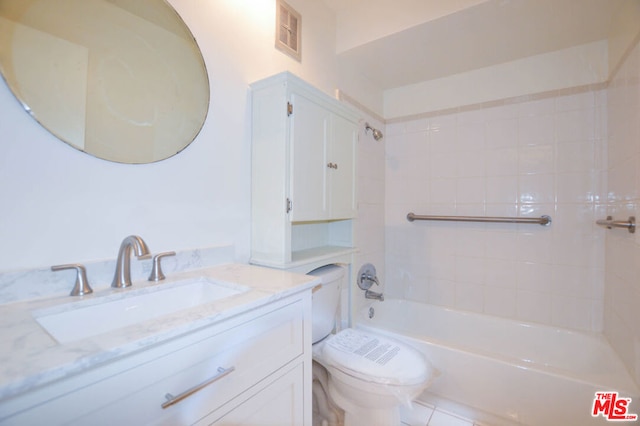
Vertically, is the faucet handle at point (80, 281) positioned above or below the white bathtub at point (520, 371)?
above

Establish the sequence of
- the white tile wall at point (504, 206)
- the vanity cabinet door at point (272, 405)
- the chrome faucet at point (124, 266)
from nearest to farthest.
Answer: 1. the vanity cabinet door at point (272, 405)
2. the chrome faucet at point (124, 266)
3. the white tile wall at point (504, 206)

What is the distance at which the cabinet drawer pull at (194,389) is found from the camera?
55 centimetres

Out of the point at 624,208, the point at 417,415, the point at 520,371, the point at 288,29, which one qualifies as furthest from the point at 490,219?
the point at 288,29

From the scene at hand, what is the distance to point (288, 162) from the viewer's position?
1.20 metres

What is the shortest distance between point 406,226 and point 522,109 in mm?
1170

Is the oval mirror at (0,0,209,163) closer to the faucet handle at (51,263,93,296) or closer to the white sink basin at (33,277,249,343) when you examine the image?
the faucet handle at (51,263,93,296)

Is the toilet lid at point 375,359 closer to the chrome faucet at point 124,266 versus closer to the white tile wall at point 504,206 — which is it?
the chrome faucet at point 124,266

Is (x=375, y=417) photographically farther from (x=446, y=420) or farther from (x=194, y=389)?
(x=194, y=389)

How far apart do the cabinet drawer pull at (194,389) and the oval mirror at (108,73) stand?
0.72 meters

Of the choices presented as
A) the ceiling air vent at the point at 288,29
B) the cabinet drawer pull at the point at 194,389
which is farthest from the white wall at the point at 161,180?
the cabinet drawer pull at the point at 194,389

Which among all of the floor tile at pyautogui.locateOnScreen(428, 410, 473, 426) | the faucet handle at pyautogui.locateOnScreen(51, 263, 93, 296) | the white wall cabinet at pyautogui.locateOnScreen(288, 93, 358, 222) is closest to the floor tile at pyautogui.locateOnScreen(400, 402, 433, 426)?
the floor tile at pyautogui.locateOnScreen(428, 410, 473, 426)

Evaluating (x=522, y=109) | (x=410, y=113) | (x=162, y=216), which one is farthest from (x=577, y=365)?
(x=162, y=216)

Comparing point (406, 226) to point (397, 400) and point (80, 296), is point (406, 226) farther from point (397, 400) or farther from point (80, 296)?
point (80, 296)

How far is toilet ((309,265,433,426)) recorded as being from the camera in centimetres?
112
